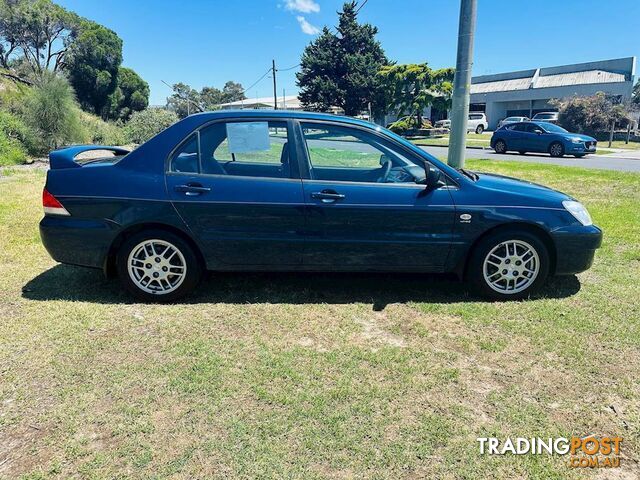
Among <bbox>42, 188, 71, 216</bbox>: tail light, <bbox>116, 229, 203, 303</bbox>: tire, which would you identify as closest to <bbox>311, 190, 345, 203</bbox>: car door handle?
<bbox>116, 229, 203, 303</bbox>: tire

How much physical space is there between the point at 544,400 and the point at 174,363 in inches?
93.0

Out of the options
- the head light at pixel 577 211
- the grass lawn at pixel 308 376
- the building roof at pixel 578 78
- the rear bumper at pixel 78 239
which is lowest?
the grass lawn at pixel 308 376

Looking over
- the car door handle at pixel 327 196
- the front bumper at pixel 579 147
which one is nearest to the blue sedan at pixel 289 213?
the car door handle at pixel 327 196

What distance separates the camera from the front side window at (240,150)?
3.96 m

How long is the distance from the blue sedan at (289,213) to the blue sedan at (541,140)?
17.7 m

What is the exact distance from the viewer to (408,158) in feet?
13.2

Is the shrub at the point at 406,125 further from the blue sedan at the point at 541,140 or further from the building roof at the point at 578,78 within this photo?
the building roof at the point at 578,78

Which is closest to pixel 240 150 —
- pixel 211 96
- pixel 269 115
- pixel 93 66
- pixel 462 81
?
pixel 269 115

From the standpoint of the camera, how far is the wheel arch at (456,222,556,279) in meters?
4.03

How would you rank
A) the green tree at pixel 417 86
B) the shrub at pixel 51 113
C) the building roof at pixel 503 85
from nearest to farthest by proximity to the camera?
the shrub at pixel 51 113 → the green tree at pixel 417 86 → the building roof at pixel 503 85

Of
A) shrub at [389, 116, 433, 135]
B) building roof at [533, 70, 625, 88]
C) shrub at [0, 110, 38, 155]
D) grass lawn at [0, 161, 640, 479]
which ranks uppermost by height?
building roof at [533, 70, 625, 88]

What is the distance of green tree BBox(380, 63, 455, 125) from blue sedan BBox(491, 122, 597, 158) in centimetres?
1344

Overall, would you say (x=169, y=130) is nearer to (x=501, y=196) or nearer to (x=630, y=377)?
(x=501, y=196)

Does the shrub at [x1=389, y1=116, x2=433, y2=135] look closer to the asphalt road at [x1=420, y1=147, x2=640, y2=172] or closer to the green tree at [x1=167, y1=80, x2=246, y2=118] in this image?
the asphalt road at [x1=420, y1=147, x2=640, y2=172]
